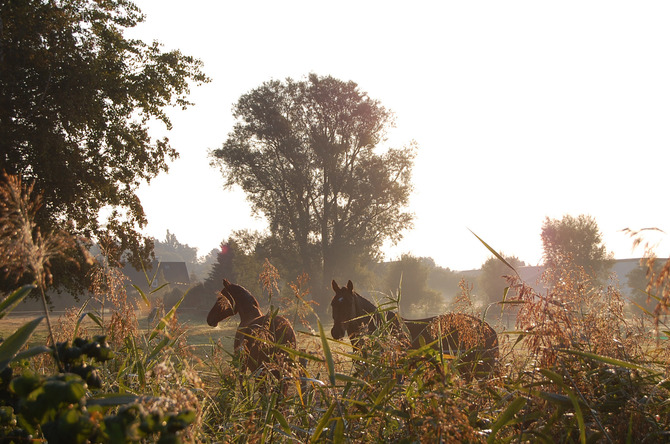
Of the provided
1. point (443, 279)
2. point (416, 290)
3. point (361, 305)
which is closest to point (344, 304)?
point (361, 305)

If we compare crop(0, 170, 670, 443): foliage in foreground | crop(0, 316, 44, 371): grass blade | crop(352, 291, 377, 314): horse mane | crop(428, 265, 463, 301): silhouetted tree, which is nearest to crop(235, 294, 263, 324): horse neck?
crop(352, 291, 377, 314): horse mane

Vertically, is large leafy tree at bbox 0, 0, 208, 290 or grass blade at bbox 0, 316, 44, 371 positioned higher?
large leafy tree at bbox 0, 0, 208, 290

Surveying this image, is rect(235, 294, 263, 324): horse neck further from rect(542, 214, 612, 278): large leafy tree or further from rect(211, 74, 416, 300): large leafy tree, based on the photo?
rect(542, 214, 612, 278): large leafy tree

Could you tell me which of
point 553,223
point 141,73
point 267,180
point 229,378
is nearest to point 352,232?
point 267,180

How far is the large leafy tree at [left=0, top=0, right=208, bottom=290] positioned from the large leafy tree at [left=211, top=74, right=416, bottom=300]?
20911 mm

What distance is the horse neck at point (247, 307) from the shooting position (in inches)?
286

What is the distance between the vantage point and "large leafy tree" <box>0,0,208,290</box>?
53.4ft

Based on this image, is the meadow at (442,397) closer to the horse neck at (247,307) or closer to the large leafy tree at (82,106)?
the horse neck at (247,307)

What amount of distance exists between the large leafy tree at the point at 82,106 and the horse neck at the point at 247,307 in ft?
32.7

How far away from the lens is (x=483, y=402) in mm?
2117

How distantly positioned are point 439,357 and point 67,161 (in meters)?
18.3

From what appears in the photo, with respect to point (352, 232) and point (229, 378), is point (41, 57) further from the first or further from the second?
point (352, 232)

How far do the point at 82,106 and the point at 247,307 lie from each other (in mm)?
13239

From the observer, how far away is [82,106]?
55.7 feet
